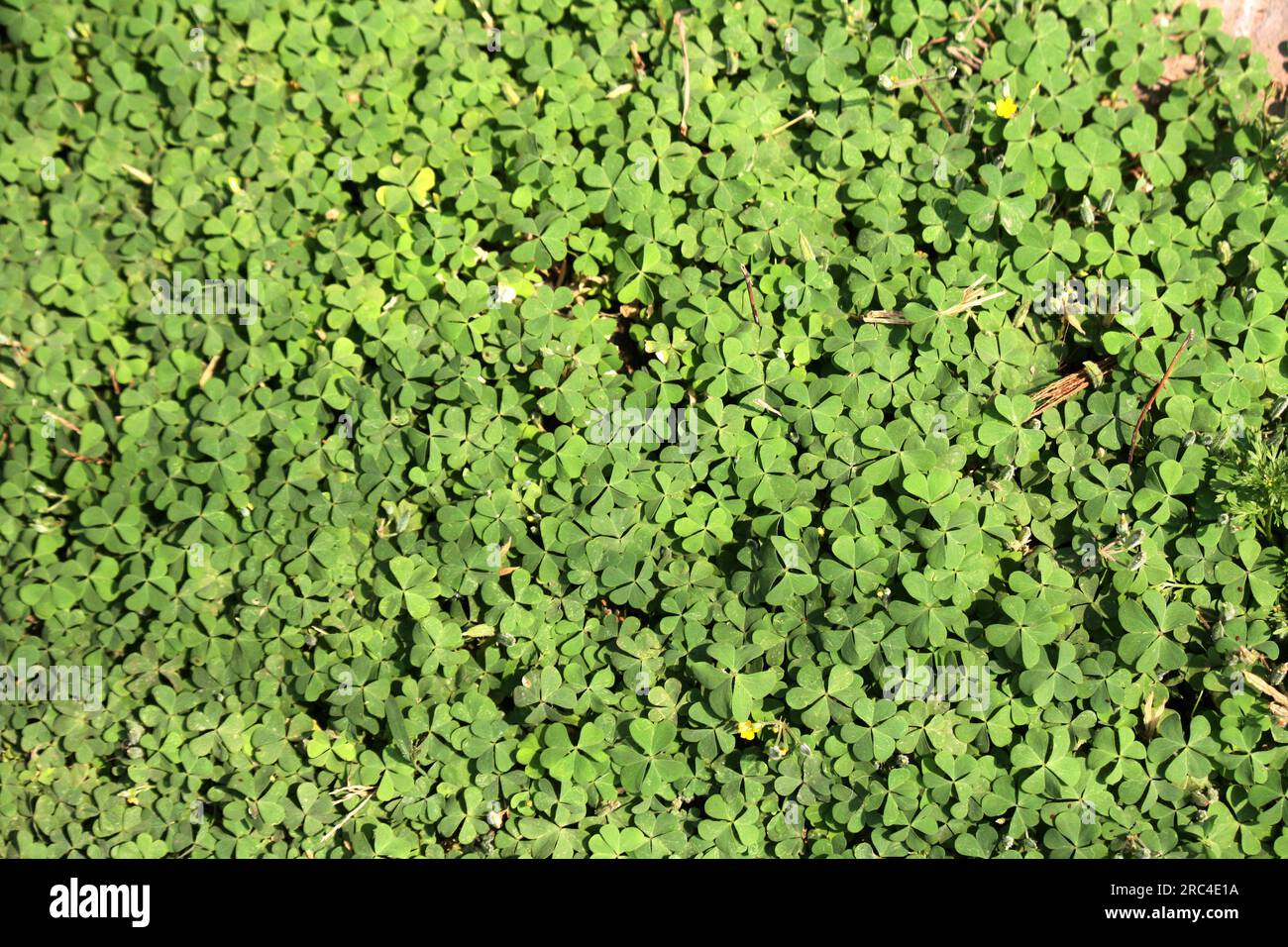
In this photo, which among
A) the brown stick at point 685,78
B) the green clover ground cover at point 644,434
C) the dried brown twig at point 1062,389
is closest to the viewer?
the green clover ground cover at point 644,434

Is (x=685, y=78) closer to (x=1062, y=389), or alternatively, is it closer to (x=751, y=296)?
(x=751, y=296)

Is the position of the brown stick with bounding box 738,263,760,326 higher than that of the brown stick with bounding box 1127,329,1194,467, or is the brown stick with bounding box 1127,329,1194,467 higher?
the brown stick with bounding box 738,263,760,326

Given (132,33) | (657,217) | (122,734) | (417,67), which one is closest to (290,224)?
(417,67)

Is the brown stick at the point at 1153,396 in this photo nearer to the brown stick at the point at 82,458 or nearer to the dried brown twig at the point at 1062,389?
the dried brown twig at the point at 1062,389

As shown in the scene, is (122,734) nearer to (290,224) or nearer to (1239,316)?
(290,224)

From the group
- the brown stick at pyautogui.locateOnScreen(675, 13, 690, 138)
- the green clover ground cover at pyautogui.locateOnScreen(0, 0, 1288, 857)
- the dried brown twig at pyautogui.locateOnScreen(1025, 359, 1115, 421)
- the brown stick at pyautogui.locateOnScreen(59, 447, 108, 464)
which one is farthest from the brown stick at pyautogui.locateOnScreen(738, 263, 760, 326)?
the brown stick at pyautogui.locateOnScreen(59, 447, 108, 464)

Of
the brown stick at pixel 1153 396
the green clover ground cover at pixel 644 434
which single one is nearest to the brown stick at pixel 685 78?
the green clover ground cover at pixel 644 434

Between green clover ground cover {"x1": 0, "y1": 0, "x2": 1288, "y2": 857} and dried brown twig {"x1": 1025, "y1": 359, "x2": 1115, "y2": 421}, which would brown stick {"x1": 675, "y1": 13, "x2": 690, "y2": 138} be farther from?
dried brown twig {"x1": 1025, "y1": 359, "x2": 1115, "y2": 421}

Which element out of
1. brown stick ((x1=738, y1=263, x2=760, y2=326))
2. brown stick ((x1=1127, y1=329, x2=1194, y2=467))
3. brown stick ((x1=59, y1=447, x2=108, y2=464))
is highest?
brown stick ((x1=738, y1=263, x2=760, y2=326))
